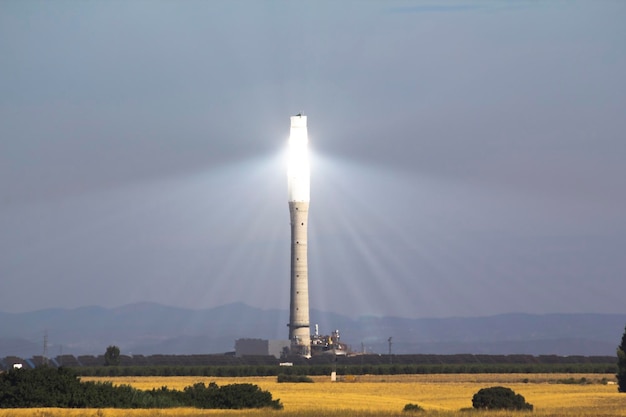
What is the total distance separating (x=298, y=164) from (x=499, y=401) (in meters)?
116

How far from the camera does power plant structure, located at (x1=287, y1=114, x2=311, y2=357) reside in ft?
596

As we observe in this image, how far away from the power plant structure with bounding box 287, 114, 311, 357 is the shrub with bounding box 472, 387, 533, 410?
113m

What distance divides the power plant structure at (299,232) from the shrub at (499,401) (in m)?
Answer: 113

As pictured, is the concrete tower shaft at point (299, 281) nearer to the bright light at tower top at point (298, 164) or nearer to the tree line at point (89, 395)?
the bright light at tower top at point (298, 164)

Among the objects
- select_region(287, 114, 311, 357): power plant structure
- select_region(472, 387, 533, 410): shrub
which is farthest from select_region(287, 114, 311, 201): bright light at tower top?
select_region(472, 387, 533, 410): shrub

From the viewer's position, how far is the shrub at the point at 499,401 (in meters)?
66.6

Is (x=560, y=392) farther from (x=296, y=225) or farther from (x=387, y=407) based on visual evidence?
(x=296, y=225)

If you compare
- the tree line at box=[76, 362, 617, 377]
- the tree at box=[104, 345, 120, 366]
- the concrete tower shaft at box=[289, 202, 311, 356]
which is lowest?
the tree line at box=[76, 362, 617, 377]

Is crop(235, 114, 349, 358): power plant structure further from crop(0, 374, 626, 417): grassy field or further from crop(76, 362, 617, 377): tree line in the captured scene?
crop(0, 374, 626, 417): grassy field

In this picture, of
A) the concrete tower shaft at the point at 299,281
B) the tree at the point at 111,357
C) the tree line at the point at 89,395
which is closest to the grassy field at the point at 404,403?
the tree line at the point at 89,395

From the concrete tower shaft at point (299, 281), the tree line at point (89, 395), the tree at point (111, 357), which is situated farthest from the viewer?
the concrete tower shaft at point (299, 281)

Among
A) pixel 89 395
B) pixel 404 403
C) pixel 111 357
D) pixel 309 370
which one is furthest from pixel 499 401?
pixel 111 357

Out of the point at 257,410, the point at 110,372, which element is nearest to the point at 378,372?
the point at 110,372

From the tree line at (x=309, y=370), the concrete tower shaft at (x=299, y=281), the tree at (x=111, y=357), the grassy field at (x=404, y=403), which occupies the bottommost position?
the grassy field at (x=404, y=403)
